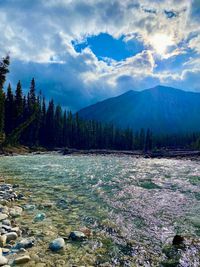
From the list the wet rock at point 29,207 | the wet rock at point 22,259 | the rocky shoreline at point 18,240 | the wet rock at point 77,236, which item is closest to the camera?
the wet rock at point 22,259

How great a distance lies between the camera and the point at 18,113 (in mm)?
79625

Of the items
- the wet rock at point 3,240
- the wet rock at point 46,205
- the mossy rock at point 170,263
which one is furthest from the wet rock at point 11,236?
the mossy rock at point 170,263

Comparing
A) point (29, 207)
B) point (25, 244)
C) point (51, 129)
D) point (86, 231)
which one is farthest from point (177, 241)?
point (51, 129)

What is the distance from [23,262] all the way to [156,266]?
3.98m

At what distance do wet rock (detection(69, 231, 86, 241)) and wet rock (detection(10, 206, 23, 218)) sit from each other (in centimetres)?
371

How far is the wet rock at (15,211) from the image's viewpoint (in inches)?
505

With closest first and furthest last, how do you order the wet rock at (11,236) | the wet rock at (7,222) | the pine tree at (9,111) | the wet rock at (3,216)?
the wet rock at (11,236) < the wet rock at (7,222) < the wet rock at (3,216) < the pine tree at (9,111)

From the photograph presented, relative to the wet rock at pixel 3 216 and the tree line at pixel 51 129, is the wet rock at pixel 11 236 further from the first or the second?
the tree line at pixel 51 129

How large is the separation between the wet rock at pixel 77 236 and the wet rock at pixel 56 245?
693 millimetres

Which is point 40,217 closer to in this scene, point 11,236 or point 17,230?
point 17,230

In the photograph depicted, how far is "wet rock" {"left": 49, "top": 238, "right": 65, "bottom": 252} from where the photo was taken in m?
9.30

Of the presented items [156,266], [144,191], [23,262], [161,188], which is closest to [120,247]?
[156,266]

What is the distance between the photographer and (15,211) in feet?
43.7

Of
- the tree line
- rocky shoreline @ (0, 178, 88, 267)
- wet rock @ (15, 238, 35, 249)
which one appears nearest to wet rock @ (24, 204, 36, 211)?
rocky shoreline @ (0, 178, 88, 267)
